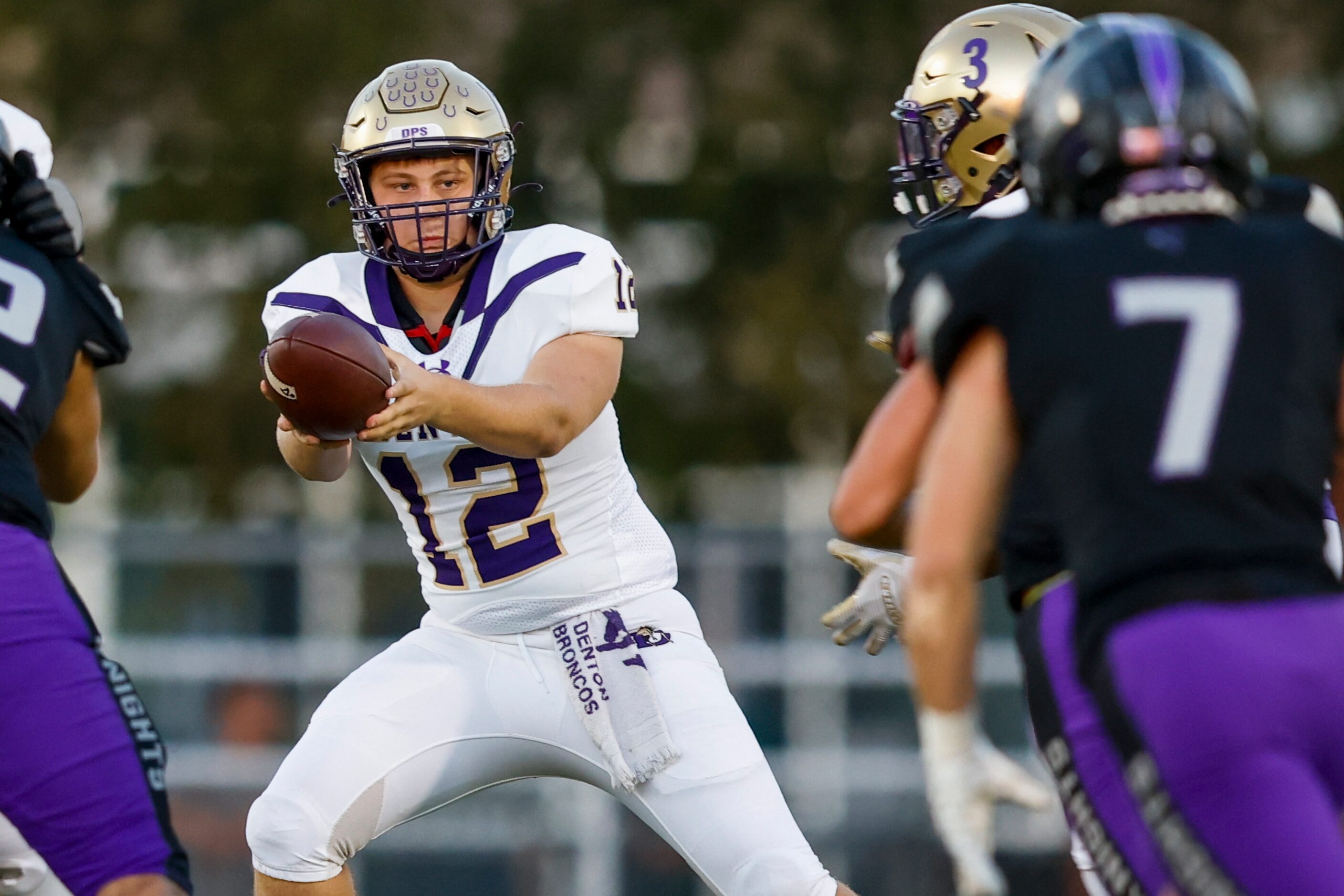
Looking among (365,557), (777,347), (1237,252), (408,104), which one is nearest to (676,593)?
(408,104)

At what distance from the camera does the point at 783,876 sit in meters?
3.78

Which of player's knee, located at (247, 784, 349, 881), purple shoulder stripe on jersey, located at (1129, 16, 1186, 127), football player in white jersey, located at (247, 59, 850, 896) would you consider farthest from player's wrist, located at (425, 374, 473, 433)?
purple shoulder stripe on jersey, located at (1129, 16, 1186, 127)

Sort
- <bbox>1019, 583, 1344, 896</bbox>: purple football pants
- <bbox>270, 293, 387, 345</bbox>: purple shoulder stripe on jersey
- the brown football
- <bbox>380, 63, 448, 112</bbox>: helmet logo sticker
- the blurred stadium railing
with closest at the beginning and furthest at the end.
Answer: <bbox>1019, 583, 1344, 896</bbox>: purple football pants < the brown football < <bbox>270, 293, 387, 345</bbox>: purple shoulder stripe on jersey < <bbox>380, 63, 448, 112</bbox>: helmet logo sticker < the blurred stadium railing

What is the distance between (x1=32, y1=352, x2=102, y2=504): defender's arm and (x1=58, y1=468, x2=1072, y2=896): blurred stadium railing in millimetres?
5086

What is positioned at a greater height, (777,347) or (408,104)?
(408,104)

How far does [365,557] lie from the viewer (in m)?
9.42

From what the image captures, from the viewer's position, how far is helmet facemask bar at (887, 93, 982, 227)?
4.06 meters

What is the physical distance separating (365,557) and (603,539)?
5.43 meters

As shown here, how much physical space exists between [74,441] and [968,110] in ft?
6.22

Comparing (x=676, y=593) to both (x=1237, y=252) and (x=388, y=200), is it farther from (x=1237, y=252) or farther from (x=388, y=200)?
(x=1237, y=252)

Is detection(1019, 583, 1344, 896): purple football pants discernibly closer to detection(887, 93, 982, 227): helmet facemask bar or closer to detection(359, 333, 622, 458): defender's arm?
detection(359, 333, 622, 458): defender's arm

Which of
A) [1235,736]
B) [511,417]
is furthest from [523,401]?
[1235,736]

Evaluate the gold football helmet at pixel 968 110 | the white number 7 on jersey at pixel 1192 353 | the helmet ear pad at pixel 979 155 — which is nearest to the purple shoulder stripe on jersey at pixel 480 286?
the gold football helmet at pixel 968 110

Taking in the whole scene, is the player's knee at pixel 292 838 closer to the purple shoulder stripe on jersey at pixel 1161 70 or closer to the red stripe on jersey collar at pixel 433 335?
the red stripe on jersey collar at pixel 433 335
